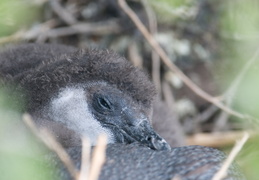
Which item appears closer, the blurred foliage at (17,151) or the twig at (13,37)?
the blurred foliage at (17,151)

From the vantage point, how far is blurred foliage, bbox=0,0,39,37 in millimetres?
2543

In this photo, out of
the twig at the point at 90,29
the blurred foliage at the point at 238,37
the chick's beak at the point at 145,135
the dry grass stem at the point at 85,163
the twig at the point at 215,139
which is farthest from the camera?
the twig at the point at 90,29

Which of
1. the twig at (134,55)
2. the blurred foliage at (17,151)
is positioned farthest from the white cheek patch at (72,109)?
the twig at (134,55)

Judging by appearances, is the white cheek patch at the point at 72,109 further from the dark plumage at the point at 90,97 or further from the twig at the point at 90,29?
the twig at the point at 90,29

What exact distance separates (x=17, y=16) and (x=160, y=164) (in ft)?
3.85

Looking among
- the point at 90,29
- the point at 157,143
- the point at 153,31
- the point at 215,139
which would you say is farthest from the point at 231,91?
the point at 157,143

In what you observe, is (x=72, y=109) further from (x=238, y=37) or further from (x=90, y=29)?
(x=238, y=37)

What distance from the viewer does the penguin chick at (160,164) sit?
2.07 m

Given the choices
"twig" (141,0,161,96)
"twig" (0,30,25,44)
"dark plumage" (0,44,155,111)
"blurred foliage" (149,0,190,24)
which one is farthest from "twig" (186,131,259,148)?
"dark plumage" (0,44,155,111)

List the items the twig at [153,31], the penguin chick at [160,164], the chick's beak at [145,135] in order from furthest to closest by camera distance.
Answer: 1. the twig at [153,31]
2. the chick's beak at [145,135]
3. the penguin chick at [160,164]

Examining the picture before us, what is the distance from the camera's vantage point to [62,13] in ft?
13.6

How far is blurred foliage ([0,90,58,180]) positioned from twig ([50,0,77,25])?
1492mm

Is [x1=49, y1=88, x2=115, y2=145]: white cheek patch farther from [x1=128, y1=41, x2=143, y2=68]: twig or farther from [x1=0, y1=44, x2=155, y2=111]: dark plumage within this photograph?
[x1=128, y1=41, x2=143, y2=68]: twig

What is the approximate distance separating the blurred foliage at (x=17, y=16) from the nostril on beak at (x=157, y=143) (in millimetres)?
705
